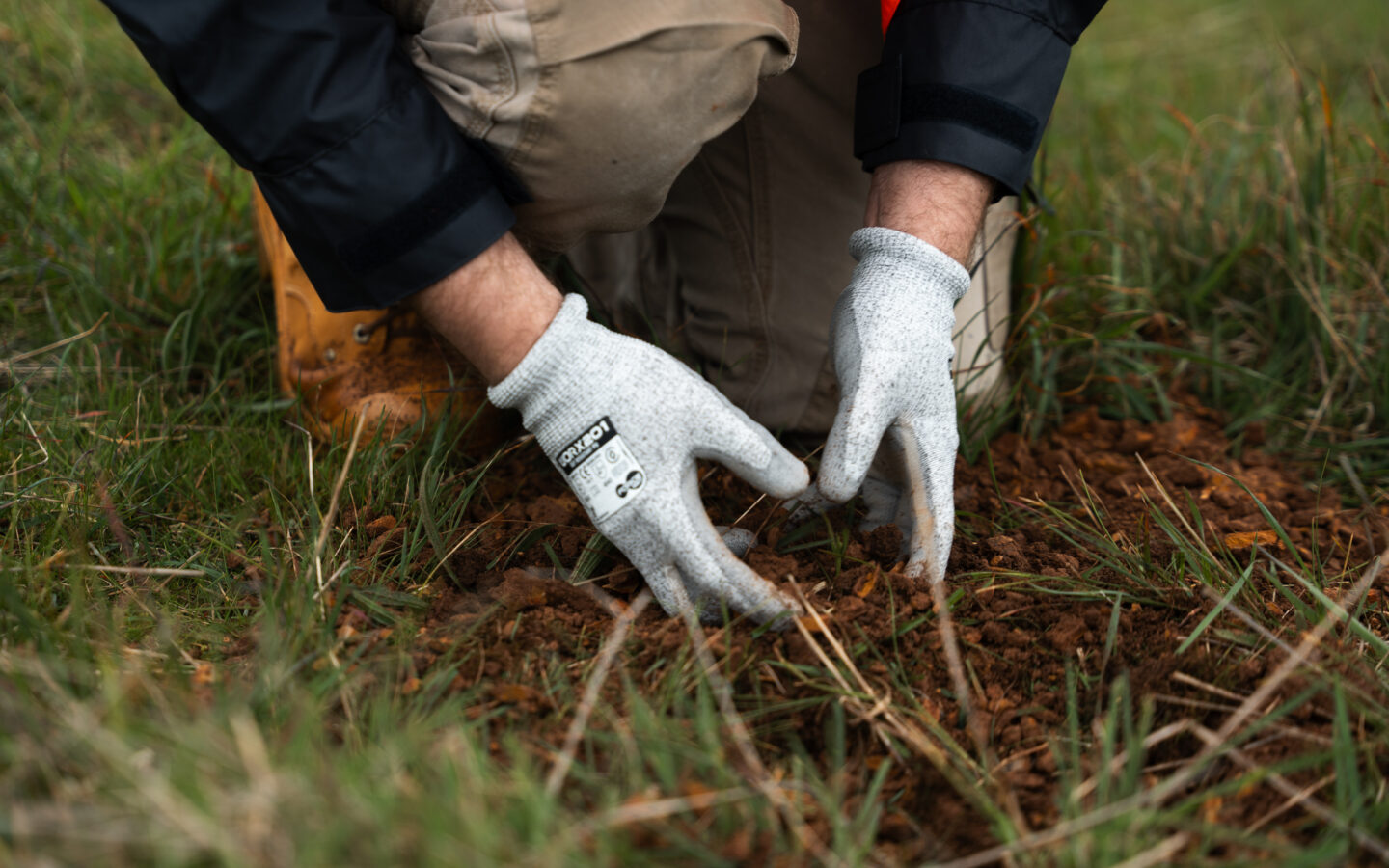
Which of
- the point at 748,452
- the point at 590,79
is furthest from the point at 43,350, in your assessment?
Result: the point at 748,452

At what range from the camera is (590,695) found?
98 centimetres

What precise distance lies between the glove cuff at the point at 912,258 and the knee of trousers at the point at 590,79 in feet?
1.01

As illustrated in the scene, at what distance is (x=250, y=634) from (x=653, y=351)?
67 cm

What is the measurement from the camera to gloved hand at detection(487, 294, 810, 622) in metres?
1.32

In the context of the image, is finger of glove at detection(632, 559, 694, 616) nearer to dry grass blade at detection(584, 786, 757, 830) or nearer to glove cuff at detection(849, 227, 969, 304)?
dry grass blade at detection(584, 786, 757, 830)

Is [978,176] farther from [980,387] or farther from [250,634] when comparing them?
[250,634]

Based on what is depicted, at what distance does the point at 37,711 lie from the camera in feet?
3.10

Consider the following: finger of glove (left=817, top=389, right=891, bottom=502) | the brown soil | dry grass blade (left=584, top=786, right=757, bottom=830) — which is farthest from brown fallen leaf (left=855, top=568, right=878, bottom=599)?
dry grass blade (left=584, top=786, right=757, bottom=830)

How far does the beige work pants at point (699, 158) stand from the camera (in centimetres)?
129

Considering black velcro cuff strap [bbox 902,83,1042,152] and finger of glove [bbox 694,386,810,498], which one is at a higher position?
black velcro cuff strap [bbox 902,83,1042,152]

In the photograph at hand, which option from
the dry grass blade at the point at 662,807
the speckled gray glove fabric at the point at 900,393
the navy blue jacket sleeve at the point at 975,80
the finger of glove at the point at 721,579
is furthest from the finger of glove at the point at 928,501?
the dry grass blade at the point at 662,807

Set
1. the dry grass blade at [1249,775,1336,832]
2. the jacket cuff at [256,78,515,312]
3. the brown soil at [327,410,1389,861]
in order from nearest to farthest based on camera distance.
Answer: the dry grass blade at [1249,775,1336,832] → the brown soil at [327,410,1389,861] → the jacket cuff at [256,78,515,312]

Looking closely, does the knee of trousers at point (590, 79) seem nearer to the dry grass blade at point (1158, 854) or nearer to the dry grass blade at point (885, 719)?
the dry grass blade at point (885, 719)

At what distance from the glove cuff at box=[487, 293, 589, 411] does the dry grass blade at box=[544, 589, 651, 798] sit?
1.14ft
